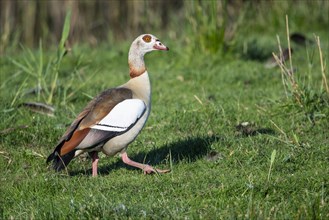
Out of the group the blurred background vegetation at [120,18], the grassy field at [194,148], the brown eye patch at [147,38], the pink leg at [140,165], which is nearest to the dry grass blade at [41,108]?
the grassy field at [194,148]

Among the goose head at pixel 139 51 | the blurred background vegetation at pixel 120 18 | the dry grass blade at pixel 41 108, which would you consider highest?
the goose head at pixel 139 51

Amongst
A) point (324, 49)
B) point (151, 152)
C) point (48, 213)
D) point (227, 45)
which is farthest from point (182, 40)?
point (48, 213)

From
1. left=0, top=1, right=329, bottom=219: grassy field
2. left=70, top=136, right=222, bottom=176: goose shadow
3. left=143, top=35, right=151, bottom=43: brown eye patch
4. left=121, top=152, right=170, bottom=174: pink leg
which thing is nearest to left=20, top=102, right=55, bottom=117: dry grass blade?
left=0, top=1, right=329, bottom=219: grassy field

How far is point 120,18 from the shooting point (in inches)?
513

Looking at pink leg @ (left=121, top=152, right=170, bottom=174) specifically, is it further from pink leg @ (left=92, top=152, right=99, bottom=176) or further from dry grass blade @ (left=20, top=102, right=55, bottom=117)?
dry grass blade @ (left=20, top=102, right=55, bottom=117)

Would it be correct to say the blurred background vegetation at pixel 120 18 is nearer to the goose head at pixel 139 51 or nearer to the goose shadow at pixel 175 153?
the goose head at pixel 139 51

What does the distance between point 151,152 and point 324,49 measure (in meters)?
4.80

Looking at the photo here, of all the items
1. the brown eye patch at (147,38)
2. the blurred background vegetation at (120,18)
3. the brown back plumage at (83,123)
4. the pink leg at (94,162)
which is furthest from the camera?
the blurred background vegetation at (120,18)

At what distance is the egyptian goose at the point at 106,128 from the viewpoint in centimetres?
572

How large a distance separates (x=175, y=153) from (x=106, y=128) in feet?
2.84

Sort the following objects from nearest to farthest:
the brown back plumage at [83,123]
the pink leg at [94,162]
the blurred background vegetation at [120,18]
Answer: the brown back plumage at [83,123], the pink leg at [94,162], the blurred background vegetation at [120,18]

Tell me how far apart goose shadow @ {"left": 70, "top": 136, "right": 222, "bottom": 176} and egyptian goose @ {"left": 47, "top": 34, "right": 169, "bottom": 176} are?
0.32m

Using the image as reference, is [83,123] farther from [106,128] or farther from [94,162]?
[94,162]

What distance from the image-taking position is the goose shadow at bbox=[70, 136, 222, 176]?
621cm
